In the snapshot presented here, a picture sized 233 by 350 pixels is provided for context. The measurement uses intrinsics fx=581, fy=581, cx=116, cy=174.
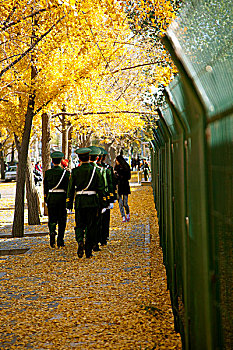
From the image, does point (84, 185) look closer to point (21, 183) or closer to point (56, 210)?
point (56, 210)

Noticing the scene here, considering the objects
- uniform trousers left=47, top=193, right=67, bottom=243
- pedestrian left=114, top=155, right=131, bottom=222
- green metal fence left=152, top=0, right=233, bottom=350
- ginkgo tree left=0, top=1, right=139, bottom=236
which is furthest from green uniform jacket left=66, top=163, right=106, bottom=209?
green metal fence left=152, top=0, right=233, bottom=350

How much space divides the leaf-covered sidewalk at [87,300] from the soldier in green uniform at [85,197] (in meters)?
0.36

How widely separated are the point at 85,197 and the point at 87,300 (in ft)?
11.1

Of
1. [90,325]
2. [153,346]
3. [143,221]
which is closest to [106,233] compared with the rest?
[143,221]

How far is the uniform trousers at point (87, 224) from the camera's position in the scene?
9.74 metres

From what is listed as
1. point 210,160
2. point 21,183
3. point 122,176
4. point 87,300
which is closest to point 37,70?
point 21,183

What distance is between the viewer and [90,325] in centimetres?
540

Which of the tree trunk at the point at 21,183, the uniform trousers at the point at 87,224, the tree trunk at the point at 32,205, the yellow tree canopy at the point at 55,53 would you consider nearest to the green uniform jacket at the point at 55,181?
the uniform trousers at the point at 87,224

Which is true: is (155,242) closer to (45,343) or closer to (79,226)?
(79,226)

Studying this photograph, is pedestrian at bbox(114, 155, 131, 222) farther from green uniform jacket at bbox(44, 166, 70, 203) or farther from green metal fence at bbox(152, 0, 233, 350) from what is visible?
green metal fence at bbox(152, 0, 233, 350)

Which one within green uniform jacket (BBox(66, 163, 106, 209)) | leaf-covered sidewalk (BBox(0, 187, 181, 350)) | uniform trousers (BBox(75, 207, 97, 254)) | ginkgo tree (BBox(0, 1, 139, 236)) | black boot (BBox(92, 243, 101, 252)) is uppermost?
ginkgo tree (BBox(0, 1, 139, 236))

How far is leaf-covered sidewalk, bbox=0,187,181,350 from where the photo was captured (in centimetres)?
493

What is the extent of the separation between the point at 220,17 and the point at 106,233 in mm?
8938

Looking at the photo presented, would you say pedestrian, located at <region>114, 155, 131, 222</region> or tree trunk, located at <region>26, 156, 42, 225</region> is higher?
pedestrian, located at <region>114, 155, 131, 222</region>
